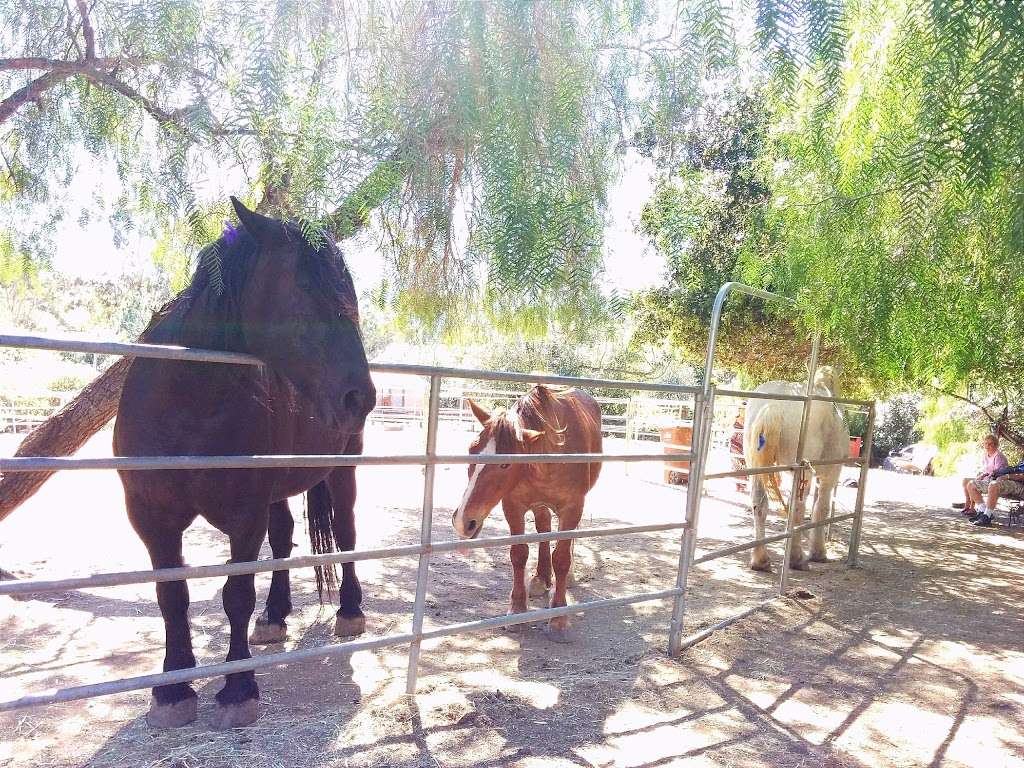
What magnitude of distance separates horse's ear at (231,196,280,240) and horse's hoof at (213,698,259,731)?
1.70 m

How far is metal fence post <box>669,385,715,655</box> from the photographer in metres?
3.55

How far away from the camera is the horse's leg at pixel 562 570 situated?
3797 mm

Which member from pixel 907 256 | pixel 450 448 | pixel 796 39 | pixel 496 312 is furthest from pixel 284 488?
pixel 450 448

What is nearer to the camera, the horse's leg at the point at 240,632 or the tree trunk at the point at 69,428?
the horse's leg at the point at 240,632

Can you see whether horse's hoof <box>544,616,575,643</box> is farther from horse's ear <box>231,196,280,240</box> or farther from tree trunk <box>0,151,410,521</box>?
tree trunk <box>0,151,410,521</box>

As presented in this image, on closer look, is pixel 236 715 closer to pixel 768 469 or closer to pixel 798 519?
pixel 768 469

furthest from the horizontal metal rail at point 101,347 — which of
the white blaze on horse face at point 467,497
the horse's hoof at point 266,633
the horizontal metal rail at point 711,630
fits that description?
the horizontal metal rail at point 711,630

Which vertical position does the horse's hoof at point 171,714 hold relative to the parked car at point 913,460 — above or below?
above

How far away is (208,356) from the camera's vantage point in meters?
2.06

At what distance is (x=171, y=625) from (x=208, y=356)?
3.73 ft

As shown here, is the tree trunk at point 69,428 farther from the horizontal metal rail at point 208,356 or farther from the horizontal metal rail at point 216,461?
the horizontal metal rail at point 216,461

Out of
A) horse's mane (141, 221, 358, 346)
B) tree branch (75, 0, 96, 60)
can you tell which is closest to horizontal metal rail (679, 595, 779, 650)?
horse's mane (141, 221, 358, 346)

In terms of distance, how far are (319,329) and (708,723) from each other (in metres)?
2.22

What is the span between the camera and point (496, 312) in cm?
342
